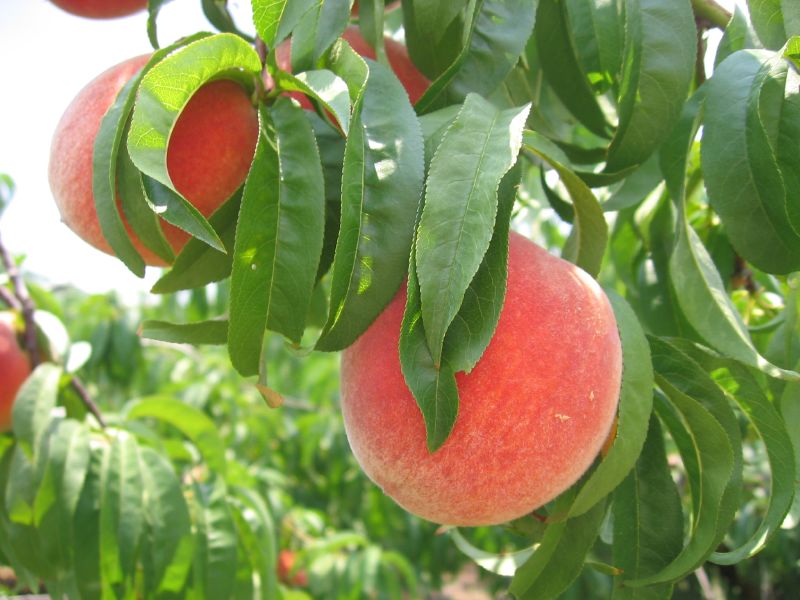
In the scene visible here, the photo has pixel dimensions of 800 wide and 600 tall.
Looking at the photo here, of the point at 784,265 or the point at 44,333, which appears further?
the point at 44,333

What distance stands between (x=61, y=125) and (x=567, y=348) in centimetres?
43

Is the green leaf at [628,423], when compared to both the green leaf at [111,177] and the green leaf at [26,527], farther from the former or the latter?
the green leaf at [26,527]

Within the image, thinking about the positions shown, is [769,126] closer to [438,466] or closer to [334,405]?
[438,466]

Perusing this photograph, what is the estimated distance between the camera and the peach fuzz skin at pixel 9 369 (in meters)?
1.14

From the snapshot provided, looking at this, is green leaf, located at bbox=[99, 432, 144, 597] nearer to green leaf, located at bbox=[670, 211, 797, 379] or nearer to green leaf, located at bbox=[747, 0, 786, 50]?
green leaf, located at bbox=[670, 211, 797, 379]

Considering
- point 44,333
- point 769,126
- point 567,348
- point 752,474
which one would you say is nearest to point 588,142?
point 769,126

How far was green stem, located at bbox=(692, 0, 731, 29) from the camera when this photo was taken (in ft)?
2.24

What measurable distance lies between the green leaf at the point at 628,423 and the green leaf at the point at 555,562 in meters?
0.06

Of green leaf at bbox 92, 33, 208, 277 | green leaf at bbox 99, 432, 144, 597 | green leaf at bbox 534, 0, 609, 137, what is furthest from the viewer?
green leaf at bbox 99, 432, 144, 597

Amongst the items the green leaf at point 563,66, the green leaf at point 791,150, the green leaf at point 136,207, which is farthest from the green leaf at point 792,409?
the green leaf at point 136,207

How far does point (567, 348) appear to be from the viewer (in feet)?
1.71

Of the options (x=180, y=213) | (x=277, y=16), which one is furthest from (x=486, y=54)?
(x=180, y=213)

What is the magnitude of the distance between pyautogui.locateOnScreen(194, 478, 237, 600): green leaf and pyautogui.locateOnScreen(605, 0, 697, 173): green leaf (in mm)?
707

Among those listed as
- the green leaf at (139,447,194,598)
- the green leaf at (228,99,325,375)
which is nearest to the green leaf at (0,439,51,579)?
the green leaf at (139,447,194,598)
